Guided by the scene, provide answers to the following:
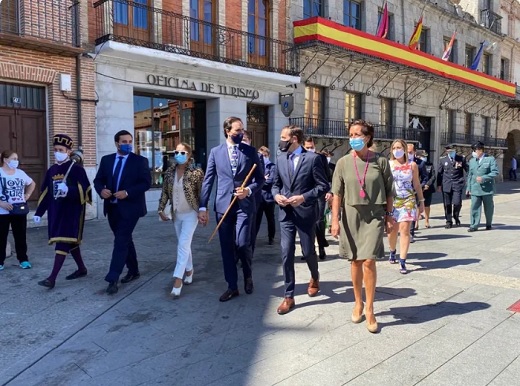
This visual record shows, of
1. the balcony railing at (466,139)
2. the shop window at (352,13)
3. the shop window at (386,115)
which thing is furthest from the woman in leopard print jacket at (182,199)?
the balcony railing at (466,139)

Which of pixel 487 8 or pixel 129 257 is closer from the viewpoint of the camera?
pixel 129 257

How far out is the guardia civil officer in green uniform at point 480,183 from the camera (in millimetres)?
9375

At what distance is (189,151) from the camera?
517 centimetres

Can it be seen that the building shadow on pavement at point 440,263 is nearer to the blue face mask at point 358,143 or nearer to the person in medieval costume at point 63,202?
the blue face mask at point 358,143

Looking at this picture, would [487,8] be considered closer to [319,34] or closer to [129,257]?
[319,34]

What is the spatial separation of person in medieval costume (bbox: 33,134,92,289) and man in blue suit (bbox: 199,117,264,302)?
1.67m

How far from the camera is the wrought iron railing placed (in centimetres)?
968

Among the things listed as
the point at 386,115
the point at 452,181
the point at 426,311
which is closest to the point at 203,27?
the point at 452,181

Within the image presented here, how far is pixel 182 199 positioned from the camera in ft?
16.6

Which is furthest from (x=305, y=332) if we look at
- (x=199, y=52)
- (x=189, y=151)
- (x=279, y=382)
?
(x=199, y=52)

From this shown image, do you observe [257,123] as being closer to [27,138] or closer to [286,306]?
[27,138]

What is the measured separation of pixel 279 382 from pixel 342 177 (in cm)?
196

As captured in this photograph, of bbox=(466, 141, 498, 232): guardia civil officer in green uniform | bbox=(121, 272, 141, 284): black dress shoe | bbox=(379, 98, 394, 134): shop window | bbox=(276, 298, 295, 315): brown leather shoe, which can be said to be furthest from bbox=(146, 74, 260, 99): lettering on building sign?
bbox=(276, 298, 295, 315): brown leather shoe

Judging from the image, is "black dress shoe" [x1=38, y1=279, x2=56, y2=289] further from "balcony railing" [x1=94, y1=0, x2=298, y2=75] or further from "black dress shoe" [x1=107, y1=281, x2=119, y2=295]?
"balcony railing" [x1=94, y1=0, x2=298, y2=75]
